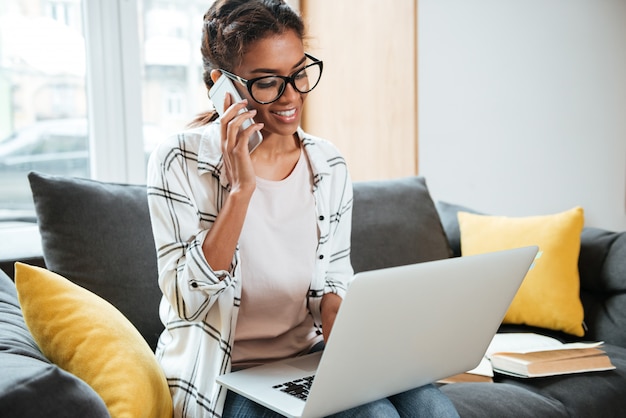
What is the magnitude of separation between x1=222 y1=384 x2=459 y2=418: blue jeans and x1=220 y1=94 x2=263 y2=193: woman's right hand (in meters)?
0.40

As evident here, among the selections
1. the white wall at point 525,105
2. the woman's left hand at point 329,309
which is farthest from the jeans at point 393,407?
the white wall at point 525,105

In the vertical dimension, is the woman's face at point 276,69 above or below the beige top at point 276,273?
above

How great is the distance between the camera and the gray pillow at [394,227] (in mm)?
2242

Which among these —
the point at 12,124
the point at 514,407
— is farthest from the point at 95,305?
the point at 12,124

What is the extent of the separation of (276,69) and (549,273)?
3.75ft

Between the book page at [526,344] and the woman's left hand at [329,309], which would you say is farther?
the book page at [526,344]

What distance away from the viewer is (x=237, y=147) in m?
1.48

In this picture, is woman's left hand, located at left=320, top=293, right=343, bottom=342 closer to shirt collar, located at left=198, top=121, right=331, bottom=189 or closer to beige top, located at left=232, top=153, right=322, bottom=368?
beige top, located at left=232, top=153, right=322, bottom=368

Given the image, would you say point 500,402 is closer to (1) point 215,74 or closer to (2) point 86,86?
(1) point 215,74

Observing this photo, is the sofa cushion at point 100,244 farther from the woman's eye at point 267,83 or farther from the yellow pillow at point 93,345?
the woman's eye at point 267,83

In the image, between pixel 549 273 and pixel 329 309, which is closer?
Result: pixel 329 309

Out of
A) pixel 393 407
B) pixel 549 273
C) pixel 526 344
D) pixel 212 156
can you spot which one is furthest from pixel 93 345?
pixel 549 273

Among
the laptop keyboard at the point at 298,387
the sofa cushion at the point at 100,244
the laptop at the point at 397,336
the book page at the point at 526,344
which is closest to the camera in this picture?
the laptop at the point at 397,336

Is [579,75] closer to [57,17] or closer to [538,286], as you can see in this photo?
[538,286]
